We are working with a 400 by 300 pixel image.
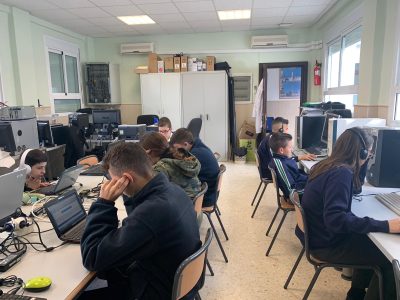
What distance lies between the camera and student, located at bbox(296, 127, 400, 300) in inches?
63.6

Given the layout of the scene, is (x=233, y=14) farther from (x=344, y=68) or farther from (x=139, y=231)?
(x=139, y=231)

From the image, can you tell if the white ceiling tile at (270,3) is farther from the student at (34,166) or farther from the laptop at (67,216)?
the laptop at (67,216)

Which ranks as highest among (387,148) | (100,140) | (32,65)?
(32,65)

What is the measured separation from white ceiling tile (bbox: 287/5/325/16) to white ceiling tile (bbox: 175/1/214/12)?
1.31 meters

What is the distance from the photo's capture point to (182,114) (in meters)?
6.63

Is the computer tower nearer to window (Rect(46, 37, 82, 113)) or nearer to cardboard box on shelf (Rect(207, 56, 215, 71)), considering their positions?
cardboard box on shelf (Rect(207, 56, 215, 71))

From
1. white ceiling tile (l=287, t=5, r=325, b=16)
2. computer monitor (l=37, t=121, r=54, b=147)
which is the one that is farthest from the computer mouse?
white ceiling tile (l=287, t=5, r=325, b=16)

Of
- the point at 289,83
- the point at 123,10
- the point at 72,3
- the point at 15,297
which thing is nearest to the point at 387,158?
the point at 15,297

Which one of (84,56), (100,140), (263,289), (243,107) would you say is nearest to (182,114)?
(243,107)

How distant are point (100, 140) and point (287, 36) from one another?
164 inches

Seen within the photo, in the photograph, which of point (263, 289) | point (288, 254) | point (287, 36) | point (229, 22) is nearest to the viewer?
point (263, 289)

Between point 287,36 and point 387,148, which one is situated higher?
point 287,36

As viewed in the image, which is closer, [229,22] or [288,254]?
[288,254]

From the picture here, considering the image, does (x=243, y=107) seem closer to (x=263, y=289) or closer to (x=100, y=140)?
(x=100, y=140)
